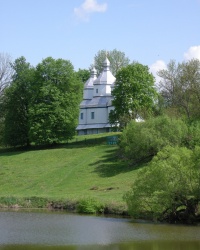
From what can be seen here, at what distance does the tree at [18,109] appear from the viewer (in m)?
89.2

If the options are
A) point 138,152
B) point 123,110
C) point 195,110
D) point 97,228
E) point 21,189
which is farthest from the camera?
point 123,110

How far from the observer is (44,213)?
47.7m

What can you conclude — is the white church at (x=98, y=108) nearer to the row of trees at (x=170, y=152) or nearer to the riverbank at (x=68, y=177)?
the riverbank at (x=68, y=177)

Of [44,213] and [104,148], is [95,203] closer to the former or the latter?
[44,213]

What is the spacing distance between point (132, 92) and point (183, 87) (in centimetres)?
792

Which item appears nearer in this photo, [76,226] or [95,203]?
[76,226]

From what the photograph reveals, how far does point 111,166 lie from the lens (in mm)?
69375

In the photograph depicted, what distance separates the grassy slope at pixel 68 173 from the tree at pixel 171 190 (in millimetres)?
7096

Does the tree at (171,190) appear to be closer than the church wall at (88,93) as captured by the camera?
Yes

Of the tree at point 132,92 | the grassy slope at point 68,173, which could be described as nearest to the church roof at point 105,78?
the tree at point 132,92

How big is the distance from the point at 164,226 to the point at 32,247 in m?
11.4

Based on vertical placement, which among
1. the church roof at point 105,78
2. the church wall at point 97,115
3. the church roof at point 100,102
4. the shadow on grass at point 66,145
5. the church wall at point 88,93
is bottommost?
the shadow on grass at point 66,145

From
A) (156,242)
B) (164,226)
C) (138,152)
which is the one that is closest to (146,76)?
(138,152)

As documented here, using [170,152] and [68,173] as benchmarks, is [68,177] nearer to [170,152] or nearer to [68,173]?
[68,173]
